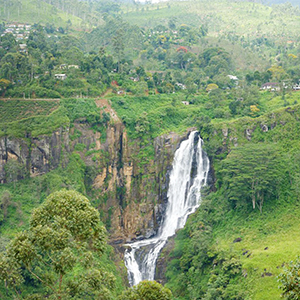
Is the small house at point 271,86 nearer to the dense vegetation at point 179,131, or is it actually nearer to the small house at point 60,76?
the dense vegetation at point 179,131

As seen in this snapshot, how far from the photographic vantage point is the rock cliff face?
144ft

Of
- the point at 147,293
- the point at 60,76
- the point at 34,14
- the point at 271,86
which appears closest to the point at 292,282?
the point at 147,293

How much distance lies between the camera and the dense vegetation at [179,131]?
2959 centimetres

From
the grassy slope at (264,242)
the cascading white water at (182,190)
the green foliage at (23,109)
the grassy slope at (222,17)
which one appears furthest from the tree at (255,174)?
the grassy slope at (222,17)

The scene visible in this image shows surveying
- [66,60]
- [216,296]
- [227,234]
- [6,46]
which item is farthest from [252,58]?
[216,296]

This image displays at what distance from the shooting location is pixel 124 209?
45.1m

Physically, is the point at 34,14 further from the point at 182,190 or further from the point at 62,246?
the point at 62,246

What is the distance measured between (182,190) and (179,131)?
6443 millimetres

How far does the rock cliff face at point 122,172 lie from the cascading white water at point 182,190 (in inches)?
32.1

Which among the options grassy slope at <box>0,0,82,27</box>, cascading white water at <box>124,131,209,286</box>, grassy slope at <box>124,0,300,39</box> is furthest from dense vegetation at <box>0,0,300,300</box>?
grassy slope at <box>124,0,300,39</box>

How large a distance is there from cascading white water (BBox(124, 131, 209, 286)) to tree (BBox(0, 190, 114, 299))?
23022 millimetres

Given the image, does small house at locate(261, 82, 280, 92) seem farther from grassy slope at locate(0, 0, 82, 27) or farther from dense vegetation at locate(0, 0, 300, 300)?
grassy slope at locate(0, 0, 82, 27)

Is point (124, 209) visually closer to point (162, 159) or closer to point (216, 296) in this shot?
point (162, 159)

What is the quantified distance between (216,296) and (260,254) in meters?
4.12
